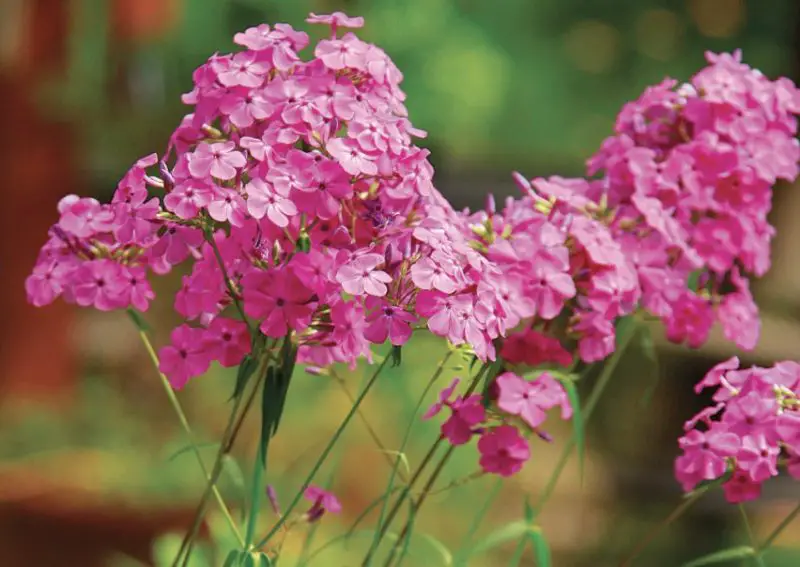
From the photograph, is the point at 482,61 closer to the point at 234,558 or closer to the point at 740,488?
the point at 740,488

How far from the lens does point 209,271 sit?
831 mm

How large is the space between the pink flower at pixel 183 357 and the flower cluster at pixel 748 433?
371 millimetres

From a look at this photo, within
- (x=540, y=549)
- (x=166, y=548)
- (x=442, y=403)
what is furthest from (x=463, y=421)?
(x=166, y=548)

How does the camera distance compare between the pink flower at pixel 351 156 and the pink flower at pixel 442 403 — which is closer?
the pink flower at pixel 351 156

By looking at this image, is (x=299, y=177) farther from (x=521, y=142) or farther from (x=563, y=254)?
(x=521, y=142)

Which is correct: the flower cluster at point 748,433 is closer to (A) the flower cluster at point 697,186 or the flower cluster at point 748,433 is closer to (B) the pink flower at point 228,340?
(A) the flower cluster at point 697,186

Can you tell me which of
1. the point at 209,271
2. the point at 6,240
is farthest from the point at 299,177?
the point at 6,240

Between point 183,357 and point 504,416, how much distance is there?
257 mm

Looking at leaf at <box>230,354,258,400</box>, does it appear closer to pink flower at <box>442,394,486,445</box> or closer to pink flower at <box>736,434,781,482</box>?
pink flower at <box>442,394,486,445</box>

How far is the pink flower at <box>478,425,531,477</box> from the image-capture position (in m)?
0.91

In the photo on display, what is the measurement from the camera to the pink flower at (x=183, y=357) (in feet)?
2.83

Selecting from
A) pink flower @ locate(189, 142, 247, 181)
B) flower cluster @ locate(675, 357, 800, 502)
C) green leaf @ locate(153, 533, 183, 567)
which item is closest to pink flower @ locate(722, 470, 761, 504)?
flower cluster @ locate(675, 357, 800, 502)

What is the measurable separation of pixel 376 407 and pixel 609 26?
6.75ft

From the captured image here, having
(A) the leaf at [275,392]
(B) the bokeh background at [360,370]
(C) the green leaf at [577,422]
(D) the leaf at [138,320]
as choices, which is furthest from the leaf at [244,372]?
(B) the bokeh background at [360,370]
